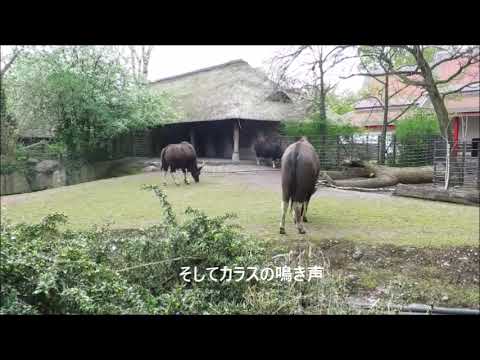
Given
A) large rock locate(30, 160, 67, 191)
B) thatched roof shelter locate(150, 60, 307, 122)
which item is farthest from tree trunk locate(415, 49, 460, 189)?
large rock locate(30, 160, 67, 191)

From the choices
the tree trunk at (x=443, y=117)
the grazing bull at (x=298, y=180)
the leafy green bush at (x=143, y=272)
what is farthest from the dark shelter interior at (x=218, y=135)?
the tree trunk at (x=443, y=117)

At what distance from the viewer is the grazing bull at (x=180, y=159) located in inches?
124

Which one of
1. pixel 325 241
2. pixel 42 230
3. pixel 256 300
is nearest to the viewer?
pixel 256 300

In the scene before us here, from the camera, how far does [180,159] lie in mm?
3180

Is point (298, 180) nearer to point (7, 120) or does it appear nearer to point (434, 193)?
point (434, 193)

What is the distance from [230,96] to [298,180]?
1437mm

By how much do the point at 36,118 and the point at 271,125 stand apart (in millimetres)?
2044

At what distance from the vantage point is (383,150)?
3857mm

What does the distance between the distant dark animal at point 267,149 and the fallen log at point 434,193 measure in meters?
1.13

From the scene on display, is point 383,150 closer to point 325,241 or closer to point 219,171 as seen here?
point 325,241
